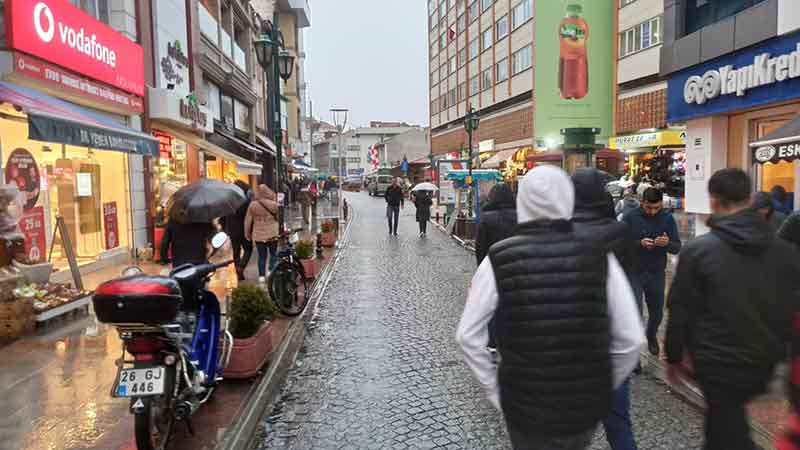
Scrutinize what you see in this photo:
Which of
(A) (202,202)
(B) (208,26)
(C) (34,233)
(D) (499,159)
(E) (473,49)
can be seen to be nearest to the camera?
(A) (202,202)

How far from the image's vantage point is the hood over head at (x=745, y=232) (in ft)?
9.21

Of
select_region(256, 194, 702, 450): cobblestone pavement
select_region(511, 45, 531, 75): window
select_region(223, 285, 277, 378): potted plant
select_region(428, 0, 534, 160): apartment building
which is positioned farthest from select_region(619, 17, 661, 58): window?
select_region(223, 285, 277, 378): potted plant

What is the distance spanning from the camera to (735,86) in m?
11.5

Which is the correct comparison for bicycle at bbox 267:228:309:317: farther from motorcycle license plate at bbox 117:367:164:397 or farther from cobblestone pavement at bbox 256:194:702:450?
motorcycle license plate at bbox 117:367:164:397

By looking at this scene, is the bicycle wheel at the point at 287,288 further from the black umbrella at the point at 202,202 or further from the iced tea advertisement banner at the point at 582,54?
the iced tea advertisement banner at the point at 582,54

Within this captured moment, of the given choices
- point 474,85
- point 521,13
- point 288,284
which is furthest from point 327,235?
point 474,85

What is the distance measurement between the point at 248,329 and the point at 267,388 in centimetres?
59

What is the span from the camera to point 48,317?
713 cm

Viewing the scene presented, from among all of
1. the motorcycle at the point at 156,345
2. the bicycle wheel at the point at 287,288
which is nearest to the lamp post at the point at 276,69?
the bicycle wheel at the point at 287,288

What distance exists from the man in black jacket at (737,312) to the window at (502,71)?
144 feet

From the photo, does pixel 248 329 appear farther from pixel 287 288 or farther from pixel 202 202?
pixel 287 288

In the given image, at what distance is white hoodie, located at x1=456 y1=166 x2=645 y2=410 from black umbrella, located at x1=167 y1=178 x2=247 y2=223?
12.7 ft

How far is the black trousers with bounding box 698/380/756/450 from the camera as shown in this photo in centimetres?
285

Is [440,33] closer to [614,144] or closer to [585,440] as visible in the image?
[614,144]
